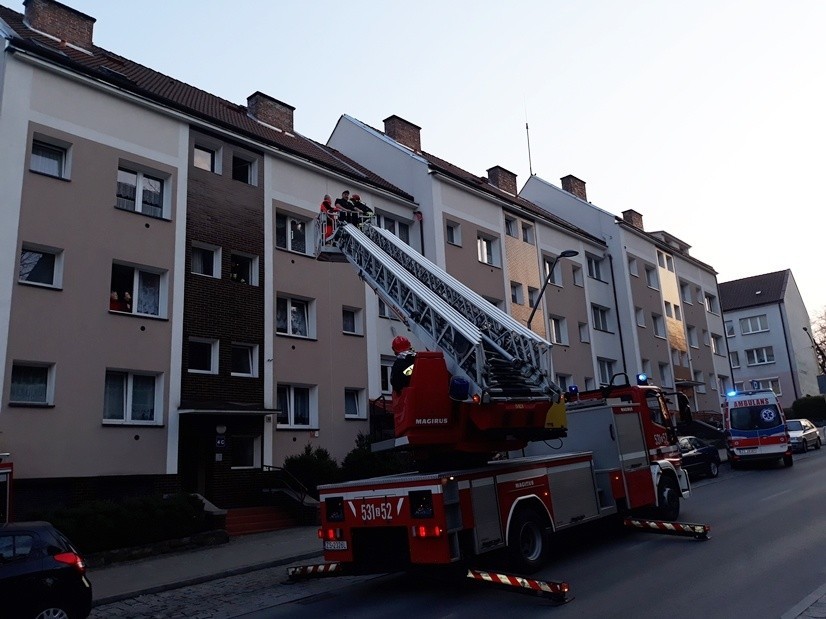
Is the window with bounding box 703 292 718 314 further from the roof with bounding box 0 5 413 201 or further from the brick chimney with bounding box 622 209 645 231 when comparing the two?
the roof with bounding box 0 5 413 201

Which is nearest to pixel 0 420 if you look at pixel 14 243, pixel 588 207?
pixel 14 243

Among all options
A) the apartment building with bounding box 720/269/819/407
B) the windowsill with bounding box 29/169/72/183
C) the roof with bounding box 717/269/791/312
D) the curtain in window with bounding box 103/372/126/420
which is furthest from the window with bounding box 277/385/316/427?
the roof with bounding box 717/269/791/312

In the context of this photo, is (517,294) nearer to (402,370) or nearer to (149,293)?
(149,293)

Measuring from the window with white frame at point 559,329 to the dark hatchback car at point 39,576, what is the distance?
25.1 meters

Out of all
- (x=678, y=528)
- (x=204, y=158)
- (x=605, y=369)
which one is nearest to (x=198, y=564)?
(x=678, y=528)

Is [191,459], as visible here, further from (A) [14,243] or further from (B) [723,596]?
(B) [723,596]

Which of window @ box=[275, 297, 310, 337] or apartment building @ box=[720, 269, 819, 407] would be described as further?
apartment building @ box=[720, 269, 819, 407]

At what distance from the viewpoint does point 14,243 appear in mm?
15203

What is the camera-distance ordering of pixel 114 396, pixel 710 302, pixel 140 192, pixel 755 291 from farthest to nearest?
1. pixel 755 291
2. pixel 710 302
3. pixel 140 192
4. pixel 114 396

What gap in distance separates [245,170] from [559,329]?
16462mm

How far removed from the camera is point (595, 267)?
119 ft

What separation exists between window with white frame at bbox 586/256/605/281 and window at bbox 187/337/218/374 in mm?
21970

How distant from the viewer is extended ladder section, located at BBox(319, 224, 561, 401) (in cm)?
982

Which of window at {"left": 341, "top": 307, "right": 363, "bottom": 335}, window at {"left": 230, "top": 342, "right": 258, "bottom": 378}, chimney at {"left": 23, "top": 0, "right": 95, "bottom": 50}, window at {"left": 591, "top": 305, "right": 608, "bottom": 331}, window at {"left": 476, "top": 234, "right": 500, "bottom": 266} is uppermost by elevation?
chimney at {"left": 23, "top": 0, "right": 95, "bottom": 50}
